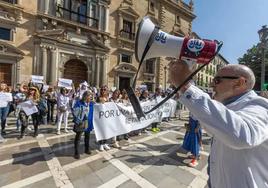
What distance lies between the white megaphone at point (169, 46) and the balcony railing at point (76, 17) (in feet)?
53.9

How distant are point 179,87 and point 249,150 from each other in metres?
0.54

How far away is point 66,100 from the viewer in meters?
7.90

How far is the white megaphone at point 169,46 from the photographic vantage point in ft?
4.57

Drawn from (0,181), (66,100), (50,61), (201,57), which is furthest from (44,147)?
(50,61)

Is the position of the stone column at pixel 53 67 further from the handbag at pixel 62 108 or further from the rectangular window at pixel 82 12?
the handbag at pixel 62 108

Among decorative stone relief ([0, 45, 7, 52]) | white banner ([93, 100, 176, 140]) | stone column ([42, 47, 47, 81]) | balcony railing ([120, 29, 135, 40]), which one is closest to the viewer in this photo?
white banner ([93, 100, 176, 140])

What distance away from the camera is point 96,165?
4.66 metres

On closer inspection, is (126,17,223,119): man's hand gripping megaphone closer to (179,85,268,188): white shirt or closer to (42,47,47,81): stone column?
(179,85,268,188): white shirt

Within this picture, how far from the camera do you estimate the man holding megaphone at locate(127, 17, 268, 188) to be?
3.30ft

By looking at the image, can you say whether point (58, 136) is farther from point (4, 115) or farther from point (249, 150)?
point (249, 150)

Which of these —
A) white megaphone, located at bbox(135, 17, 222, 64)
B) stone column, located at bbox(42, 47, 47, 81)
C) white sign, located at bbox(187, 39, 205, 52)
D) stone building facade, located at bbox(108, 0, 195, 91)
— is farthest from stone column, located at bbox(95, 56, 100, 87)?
white sign, located at bbox(187, 39, 205, 52)

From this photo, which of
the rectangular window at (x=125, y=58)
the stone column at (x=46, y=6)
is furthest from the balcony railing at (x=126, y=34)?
the stone column at (x=46, y=6)

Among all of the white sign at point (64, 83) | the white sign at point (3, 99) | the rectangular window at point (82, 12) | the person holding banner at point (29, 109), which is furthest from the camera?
the rectangular window at point (82, 12)

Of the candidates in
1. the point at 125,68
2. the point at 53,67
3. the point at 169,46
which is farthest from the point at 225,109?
the point at 125,68
